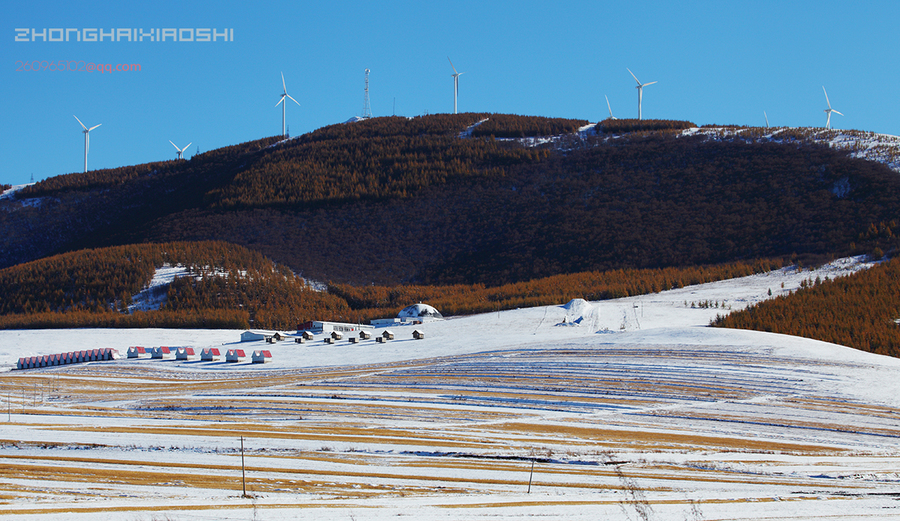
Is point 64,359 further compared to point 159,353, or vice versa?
point 159,353

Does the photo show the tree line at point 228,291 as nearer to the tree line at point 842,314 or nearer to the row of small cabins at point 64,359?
the row of small cabins at point 64,359

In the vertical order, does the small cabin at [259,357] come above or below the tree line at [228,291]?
below

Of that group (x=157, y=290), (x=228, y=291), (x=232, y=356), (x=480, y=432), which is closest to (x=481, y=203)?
(x=228, y=291)

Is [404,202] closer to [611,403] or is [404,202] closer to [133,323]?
[133,323]

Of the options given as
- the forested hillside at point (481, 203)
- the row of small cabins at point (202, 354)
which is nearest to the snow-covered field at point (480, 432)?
the row of small cabins at point (202, 354)

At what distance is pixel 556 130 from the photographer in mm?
110312

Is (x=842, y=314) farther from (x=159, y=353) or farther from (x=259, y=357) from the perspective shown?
(x=159, y=353)

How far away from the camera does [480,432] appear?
70.5 feet

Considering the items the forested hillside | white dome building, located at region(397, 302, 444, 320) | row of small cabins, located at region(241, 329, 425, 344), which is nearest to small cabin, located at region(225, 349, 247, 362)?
row of small cabins, located at region(241, 329, 425, 344)

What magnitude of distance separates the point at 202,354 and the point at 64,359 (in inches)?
341

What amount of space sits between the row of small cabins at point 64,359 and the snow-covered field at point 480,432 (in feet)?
3.66

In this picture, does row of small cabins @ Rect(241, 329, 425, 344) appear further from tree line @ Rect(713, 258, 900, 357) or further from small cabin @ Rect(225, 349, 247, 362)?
tree line @ Rect(713, 258, 900, 357)

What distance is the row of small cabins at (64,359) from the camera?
42.4m

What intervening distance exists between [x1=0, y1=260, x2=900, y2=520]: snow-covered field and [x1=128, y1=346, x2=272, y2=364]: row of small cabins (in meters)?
0.86
